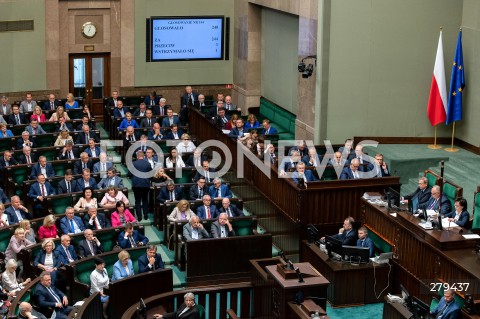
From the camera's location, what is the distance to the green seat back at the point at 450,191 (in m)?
13.5

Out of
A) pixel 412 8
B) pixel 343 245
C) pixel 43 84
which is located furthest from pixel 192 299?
pixel 43 84

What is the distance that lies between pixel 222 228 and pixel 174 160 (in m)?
2.97

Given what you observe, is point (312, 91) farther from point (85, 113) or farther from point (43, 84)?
point (43, 84)

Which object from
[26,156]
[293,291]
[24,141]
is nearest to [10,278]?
[293,291]

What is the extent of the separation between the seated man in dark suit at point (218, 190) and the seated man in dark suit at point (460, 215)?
3955 mm

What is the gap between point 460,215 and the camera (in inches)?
500

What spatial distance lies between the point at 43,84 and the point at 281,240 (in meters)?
9.07

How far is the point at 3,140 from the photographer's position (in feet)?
55.7

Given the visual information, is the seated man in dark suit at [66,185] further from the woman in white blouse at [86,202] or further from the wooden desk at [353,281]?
the wooden desk at [353,281]

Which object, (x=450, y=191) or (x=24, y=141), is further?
(x=24, y=141)

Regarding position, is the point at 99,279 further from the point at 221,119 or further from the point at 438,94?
the point at 438,94

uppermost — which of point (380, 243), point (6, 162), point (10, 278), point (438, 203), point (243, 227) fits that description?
point (6, 162)

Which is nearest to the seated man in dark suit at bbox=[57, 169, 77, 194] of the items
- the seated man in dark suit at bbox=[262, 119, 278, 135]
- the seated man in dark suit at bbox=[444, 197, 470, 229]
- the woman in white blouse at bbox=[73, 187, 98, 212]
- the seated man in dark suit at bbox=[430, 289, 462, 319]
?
the woman in white blouse at bbox=[73, 187, 98, 212]

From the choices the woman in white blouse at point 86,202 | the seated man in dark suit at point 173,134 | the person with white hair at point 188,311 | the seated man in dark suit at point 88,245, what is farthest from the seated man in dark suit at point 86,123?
the person with white hair at point 188,311
